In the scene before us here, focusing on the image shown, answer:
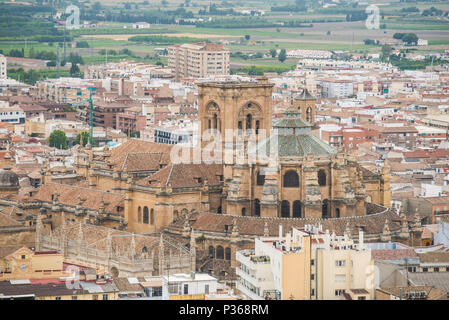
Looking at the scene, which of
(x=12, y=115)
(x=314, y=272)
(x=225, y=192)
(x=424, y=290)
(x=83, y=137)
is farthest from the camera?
(x=12, y=115)

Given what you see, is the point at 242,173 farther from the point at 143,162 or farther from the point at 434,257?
the point at 434,257

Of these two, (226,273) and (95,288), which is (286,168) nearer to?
(226,273)

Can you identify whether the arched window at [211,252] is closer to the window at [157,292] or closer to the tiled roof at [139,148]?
the tiled roof at [139,148]

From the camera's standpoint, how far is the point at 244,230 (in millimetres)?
87938

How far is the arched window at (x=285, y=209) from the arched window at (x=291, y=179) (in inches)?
42.1

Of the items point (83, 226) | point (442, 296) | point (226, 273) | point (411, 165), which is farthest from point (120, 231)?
point (411, 165)

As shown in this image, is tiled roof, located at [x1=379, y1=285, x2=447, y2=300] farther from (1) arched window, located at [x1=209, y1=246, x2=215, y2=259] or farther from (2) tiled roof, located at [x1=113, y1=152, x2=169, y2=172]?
(2) tiled roof, located at [x1=113, y1=152, x2=169, y2=172]

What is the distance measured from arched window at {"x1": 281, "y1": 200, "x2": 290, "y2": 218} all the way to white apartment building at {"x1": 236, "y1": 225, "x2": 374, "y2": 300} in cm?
1869

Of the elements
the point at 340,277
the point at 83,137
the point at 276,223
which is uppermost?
the point at 340,277

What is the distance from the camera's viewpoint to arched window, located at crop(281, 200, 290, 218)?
91.1 metres

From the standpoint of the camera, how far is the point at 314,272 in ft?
231

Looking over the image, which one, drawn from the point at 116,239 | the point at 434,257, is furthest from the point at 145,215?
the point at 434,257

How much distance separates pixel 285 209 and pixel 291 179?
6.31 ft
